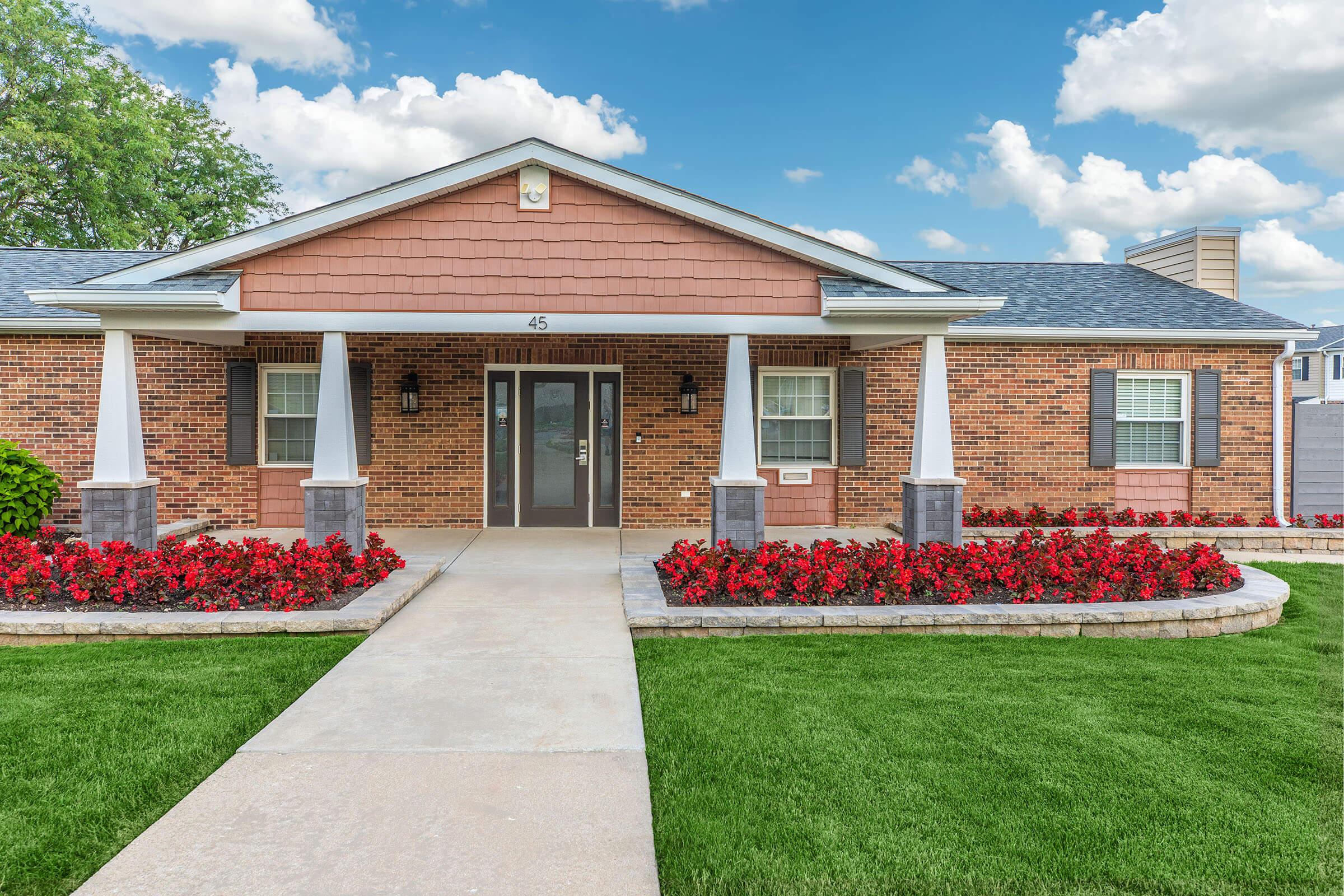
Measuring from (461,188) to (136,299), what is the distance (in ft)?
10.4

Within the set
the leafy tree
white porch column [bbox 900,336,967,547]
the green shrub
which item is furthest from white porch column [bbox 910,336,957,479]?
the leafy tree

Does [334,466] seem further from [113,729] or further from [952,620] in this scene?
[952,620]

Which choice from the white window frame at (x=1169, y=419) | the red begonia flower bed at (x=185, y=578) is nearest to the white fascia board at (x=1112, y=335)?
the white window frame at (x=1169, y=419)

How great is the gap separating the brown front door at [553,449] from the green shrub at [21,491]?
5.41 metres

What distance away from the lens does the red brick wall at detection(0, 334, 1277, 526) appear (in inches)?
411

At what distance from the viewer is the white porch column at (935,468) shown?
8.30 meters

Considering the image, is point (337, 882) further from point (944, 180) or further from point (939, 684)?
point (944, 180)

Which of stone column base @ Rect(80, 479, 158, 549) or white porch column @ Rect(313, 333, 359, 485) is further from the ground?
white porch column @ Rect(313, 333, 359, 485)

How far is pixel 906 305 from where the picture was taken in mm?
8016

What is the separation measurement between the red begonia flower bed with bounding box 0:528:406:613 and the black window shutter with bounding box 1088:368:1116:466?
30.9ft

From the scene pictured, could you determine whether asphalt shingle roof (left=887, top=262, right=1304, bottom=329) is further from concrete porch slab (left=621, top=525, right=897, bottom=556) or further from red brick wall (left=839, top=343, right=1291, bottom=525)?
concrete porch slab (left=621, top=525, right=897, bottom=556)

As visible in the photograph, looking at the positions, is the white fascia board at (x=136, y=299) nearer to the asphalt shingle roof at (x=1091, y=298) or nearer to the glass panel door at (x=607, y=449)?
the glass panel door at (x=607, y=449)

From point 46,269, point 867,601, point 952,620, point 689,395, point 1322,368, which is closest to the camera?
point 952,620

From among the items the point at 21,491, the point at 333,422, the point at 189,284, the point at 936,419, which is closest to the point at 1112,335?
the point at 936,419
